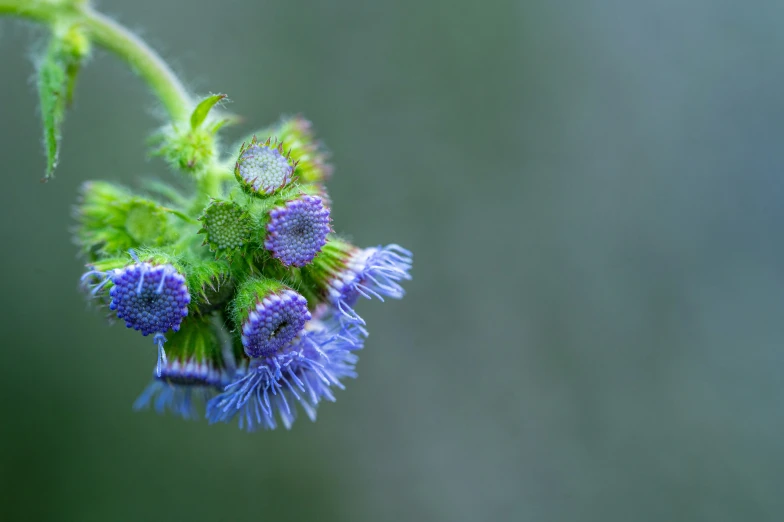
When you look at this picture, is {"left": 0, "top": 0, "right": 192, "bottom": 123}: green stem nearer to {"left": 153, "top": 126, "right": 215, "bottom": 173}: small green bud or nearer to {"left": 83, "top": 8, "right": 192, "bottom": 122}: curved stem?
{"left": 83, "top": 8, "right": 192, "bottom": 122}: curved stem

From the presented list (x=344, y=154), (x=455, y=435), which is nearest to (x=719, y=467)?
(x=455, y=435)

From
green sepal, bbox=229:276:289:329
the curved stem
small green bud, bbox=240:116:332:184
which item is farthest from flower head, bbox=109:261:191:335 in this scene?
the curved stem

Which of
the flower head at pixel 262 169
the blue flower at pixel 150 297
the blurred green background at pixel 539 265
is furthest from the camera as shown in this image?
the blurred green background at pixel 539 265

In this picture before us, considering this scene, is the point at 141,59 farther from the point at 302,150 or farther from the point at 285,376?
the point at 285,376

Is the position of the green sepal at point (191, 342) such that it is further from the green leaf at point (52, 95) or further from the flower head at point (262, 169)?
the green leaf at point (52, 95)

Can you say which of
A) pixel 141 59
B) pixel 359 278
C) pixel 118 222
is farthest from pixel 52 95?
pixel 359 278

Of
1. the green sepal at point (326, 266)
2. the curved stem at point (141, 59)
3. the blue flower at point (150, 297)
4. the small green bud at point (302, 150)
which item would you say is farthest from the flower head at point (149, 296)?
the curved stem at point (141, 59)
